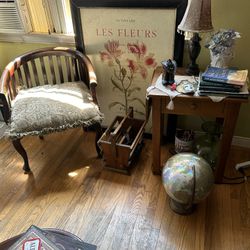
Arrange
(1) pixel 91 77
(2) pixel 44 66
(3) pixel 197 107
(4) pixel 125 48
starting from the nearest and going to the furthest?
(3) pixel 197 107, (1) pixel 91 77, (4) pixel 125 48, (2) pixel 44 66

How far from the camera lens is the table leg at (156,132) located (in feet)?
4.79

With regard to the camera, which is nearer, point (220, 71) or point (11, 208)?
point (220, 71)

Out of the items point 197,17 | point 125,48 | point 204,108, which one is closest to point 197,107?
point 204,108

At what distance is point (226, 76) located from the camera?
1.34 m

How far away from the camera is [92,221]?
1.50 metres

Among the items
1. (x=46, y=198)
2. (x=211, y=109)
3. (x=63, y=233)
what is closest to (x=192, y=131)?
(x=211, y=109)

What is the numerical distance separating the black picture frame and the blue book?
0.34 meters

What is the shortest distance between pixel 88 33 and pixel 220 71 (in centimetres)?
95

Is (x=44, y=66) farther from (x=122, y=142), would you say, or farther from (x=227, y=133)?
(x=227, y=133)

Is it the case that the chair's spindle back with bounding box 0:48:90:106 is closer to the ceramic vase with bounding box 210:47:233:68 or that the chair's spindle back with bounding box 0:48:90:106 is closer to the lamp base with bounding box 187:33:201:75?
the lamp base with bounding box 187:33:201:75

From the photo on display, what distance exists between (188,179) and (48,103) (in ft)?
3.13

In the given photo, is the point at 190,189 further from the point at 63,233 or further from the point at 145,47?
the point at 145,47

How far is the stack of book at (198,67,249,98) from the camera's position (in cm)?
130

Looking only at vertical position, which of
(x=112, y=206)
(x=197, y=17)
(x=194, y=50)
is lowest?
(x=112, y=206)
